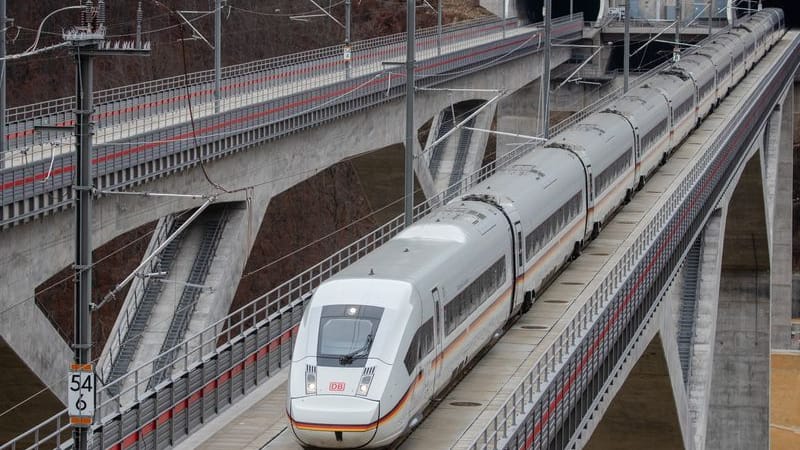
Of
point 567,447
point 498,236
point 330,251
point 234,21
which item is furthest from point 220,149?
point 234,21

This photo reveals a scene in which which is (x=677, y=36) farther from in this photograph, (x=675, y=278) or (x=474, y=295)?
(x=474, y=295)

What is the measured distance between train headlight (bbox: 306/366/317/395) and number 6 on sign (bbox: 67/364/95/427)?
4142 mm

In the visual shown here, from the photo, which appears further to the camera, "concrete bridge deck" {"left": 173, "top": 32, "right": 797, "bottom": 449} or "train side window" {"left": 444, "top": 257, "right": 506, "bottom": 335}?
"train side window" {"left": 444, "top": 257, "right": 506, "bottom": 335}

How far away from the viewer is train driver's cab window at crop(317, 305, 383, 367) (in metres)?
19.5

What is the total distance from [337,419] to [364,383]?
0.61 meters

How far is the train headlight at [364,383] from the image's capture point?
62.8ft

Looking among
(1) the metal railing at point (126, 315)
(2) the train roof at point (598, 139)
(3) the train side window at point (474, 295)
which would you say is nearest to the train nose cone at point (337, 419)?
(3) the train side window at point (474, 295)

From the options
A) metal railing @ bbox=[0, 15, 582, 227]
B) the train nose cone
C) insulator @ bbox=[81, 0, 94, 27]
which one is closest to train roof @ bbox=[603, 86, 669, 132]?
metal railing @ bbox=[0, 15, 582, 227]

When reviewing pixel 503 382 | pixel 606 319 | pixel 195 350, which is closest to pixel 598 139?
pixel 606 319

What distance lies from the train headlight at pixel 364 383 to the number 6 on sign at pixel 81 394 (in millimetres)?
4415

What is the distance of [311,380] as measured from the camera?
1938 cm

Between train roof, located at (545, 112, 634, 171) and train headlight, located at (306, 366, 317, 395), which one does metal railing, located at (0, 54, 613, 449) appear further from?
train headlight, located at (306, 366, 317, 395)

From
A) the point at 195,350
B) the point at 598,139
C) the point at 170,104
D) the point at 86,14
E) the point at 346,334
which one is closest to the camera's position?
the point at 86,14

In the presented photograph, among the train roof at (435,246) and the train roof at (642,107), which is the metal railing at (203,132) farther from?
the train roof at (642,107)
